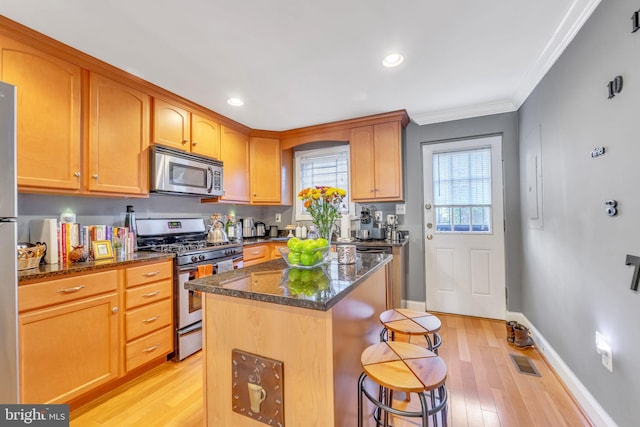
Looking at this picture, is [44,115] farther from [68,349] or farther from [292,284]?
[292,284]

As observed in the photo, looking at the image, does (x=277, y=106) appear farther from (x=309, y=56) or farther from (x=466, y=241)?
(x=466, y=241)

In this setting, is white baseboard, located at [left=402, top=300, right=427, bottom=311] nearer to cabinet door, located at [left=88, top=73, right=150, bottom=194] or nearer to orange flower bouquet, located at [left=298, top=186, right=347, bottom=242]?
orange flower bouquet, located at [left=298, top=186, right=347, bottom=242]

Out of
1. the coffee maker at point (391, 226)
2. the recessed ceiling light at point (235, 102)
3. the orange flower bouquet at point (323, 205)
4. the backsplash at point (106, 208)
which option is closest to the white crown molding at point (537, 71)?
the coffee maker at point (391, 226)

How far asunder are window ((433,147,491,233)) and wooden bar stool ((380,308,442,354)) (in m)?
1.94

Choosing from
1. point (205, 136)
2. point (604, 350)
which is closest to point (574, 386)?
point (604, 350)

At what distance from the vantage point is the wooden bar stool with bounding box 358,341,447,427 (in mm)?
920

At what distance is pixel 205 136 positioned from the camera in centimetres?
293

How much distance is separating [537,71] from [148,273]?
3.44 m

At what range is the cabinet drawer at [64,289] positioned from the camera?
1447mm

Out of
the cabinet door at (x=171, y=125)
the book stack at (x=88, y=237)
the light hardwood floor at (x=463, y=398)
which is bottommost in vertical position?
the light hardwood floor at (x=463, y=398)

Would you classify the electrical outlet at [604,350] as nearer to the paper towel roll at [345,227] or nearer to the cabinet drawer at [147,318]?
the paper towel roll at [345,227]

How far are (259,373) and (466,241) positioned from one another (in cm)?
280

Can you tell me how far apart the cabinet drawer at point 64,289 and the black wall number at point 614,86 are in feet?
9.93

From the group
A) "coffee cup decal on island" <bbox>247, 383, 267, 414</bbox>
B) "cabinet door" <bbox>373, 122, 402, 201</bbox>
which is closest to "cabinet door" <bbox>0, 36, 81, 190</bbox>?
"coffee cup decal on island" <bbox>247, 383, 267, 414</bbox>
